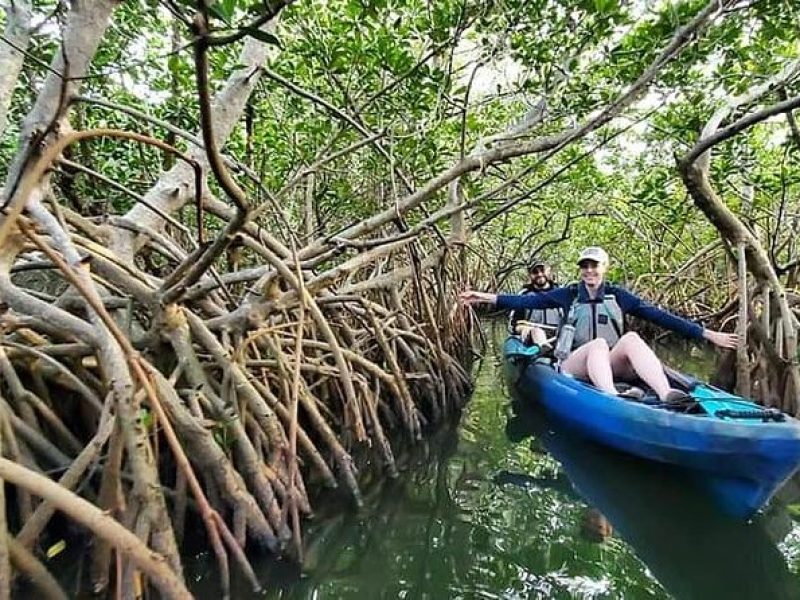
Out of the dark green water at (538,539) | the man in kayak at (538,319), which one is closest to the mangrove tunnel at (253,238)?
the dark green water at (538,539)

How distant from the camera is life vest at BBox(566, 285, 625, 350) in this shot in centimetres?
462

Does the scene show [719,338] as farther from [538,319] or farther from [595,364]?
[538,319]

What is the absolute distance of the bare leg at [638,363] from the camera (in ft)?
12.7

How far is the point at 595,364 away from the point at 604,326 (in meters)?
0.54

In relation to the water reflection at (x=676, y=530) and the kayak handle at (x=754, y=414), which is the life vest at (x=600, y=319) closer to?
the water reflection at (x=676, y=530)

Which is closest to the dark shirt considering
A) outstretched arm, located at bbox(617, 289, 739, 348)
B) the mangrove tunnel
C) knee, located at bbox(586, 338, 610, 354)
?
the mangrove tunnel

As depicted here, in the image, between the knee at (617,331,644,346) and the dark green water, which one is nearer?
the dark green water

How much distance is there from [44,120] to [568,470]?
10.9 feet

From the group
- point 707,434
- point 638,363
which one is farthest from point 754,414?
point 638,363

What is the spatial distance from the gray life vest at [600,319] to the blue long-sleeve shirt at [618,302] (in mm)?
41

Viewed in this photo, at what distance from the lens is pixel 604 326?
465 centimetres

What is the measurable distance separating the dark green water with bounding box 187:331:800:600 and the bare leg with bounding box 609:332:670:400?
467mm

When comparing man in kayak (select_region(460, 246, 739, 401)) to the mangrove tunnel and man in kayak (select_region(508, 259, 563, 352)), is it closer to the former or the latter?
the mangrove tunnel

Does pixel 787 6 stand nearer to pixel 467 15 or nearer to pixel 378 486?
pixel 467 15
